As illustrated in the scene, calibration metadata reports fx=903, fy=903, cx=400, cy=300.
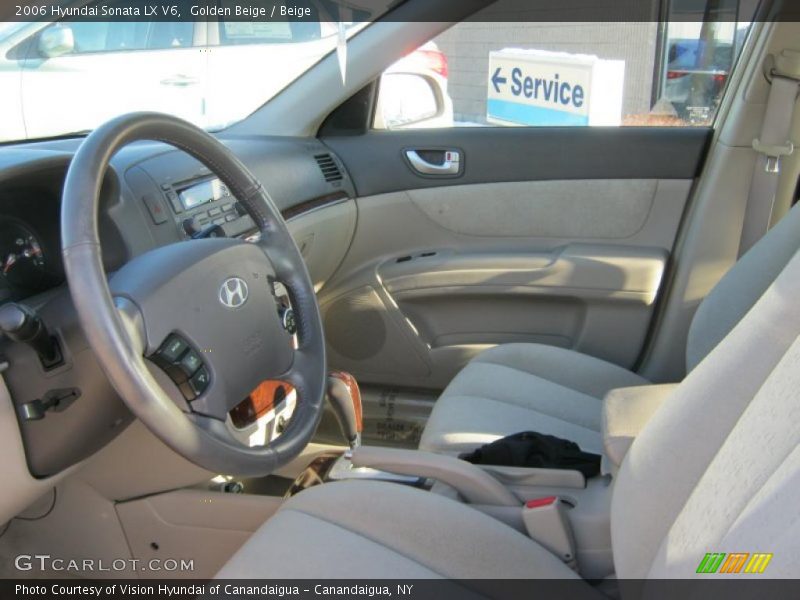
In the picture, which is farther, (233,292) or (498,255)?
(498,255)

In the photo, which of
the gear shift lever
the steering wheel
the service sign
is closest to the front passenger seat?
the gear shift lever

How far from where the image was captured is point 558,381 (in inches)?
78.9

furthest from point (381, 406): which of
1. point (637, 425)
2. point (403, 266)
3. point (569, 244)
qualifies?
point (637, 425)

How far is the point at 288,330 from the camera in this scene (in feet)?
5.05

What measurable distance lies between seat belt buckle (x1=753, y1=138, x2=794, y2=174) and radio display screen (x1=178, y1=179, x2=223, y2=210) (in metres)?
1.34

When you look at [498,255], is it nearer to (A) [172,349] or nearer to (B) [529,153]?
(B) [529,153]

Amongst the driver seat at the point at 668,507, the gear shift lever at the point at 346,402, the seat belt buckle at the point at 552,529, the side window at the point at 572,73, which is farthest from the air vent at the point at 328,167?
the seat belt buckle at the point at 552,529

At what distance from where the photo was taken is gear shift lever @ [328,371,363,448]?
1755mm

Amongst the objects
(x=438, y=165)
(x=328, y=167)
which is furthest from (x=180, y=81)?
(x=438, y=165)

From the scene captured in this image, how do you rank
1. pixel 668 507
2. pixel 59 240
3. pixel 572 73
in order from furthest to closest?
pixel 572 73 < pixel 59 240 < pixel 668 507

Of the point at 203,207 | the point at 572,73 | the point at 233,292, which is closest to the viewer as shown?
the point at 233,292

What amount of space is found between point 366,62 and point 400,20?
0.46 feet

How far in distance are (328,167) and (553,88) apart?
0.68 meters

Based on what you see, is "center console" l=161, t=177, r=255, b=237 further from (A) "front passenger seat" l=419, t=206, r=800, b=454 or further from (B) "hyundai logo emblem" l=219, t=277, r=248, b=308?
(A) "front passenger seat" l=419, t=206, r=800, b=454
